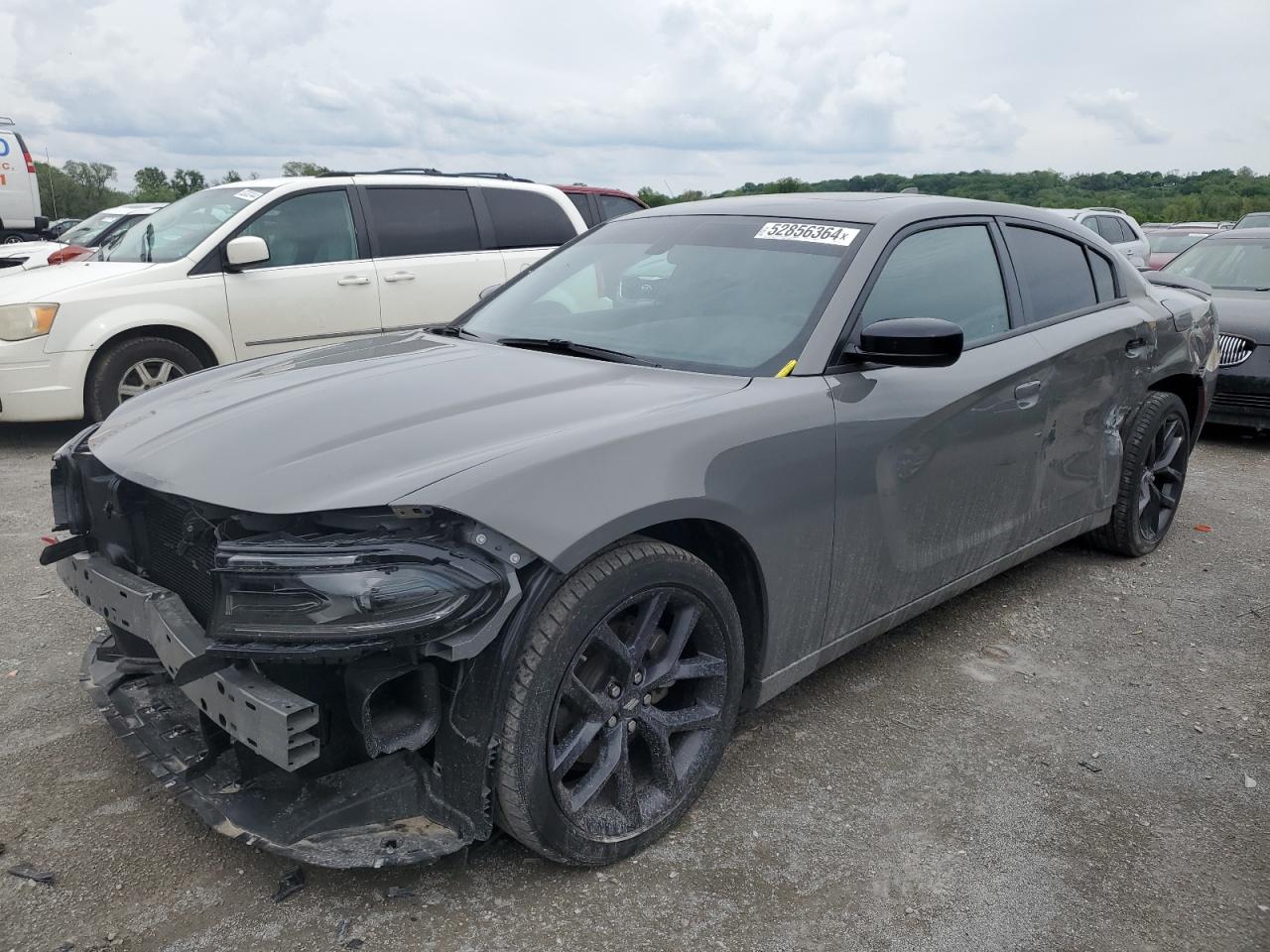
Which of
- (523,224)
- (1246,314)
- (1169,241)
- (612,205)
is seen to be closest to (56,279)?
(523,224)

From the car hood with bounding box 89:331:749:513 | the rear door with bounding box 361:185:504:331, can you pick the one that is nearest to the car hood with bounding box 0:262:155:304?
the rear door with bounding box 361:185:504:331

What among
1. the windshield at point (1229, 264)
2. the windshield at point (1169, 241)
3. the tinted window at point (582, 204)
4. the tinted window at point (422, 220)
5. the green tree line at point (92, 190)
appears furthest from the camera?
the green tree line at point (92, 190)

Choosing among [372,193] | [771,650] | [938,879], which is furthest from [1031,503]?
[372,193]

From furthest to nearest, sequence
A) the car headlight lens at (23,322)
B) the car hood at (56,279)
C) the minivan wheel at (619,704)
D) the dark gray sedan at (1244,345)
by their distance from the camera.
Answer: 1. the dark gray sedan at (1244,345)
2. the car hood at (56,279)
3. the car headlight lens at (23,322)
4. the minivan wheel at (619,704)

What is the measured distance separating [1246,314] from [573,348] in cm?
634

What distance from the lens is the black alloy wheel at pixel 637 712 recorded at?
7.87ft

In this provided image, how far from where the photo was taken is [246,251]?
6.54 meters

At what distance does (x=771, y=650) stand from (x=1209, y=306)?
3.56m

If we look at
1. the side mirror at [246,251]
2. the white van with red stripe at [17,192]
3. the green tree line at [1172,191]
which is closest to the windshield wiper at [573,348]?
the side mirror at [246,251]

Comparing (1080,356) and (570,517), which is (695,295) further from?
(1080,356)

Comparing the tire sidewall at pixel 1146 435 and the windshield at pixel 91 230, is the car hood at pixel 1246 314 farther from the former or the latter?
the windshield at pixel 91 230

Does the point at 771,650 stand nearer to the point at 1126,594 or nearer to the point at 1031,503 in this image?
the point at 1031,503

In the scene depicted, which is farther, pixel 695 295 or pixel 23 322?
pixel 23 322

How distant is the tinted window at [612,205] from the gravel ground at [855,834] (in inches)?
255
